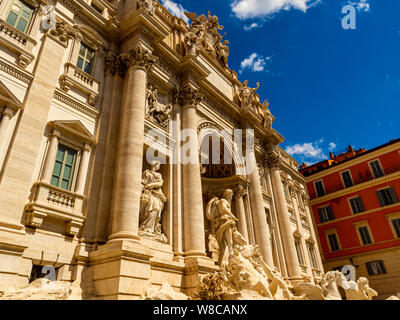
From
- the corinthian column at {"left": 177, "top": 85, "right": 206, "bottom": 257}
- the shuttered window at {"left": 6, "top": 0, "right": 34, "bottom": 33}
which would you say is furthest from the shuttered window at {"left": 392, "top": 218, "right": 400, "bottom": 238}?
the shuttered window at {"left": 6, "top": 0, "right": 34, "bottom": 33}

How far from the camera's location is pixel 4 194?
313 inches

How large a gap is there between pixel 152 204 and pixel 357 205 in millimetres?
25322

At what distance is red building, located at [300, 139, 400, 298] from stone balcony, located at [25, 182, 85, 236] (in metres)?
27.0

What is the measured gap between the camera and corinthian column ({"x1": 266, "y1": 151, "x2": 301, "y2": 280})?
1898 centimetres

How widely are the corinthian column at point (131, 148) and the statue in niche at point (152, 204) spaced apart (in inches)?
42.3

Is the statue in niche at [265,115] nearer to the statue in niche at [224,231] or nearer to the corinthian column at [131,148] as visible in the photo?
the statue in niche at [224,231]

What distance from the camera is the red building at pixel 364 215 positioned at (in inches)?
1046

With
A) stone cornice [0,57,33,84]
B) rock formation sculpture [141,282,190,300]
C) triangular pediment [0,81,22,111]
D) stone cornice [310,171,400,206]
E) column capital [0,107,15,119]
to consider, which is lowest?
rock formation sculpture [141,282,190,300]

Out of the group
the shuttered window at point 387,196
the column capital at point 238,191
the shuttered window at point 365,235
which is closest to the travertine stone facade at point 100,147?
the column capital at point 238,191

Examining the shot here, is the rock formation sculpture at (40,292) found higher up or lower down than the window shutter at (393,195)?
lower down

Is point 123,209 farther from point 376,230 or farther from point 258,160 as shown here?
point 376,230

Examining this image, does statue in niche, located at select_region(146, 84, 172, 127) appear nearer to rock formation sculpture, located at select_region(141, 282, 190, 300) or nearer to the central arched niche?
the central arched niche

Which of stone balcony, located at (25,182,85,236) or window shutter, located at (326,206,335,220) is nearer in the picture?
stone balcony, located at (25,182,85,236)
